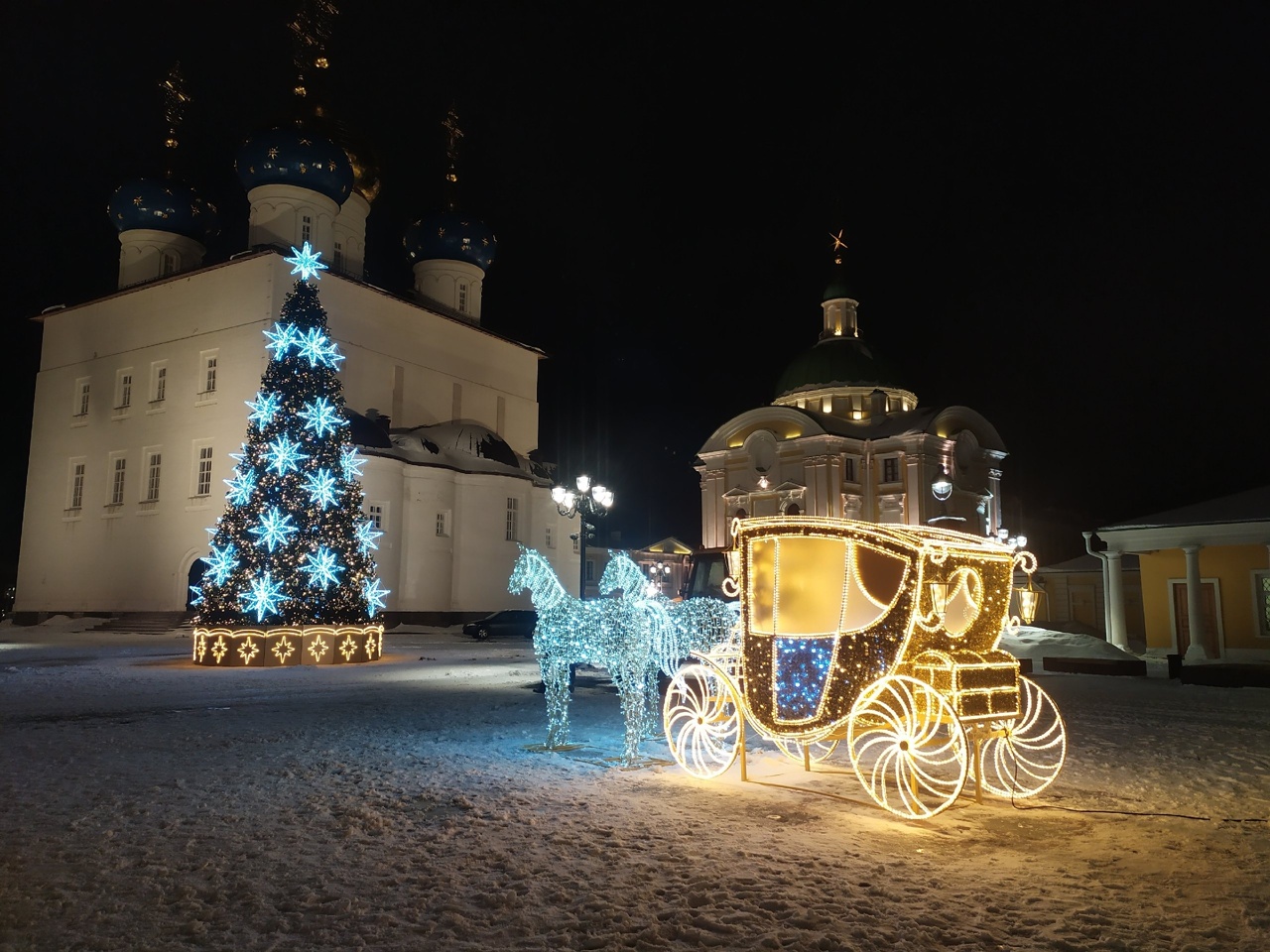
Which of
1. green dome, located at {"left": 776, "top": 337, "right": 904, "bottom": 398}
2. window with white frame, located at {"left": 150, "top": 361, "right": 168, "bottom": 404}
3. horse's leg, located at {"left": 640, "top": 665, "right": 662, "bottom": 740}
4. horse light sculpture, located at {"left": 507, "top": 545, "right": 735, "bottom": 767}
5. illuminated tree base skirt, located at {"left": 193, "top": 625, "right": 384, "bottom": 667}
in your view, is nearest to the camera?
horse light sculpture, located at {"left": 507, "top": 545, "right": 735, "bottom": 767}

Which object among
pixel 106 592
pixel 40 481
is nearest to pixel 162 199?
pixel 40 481

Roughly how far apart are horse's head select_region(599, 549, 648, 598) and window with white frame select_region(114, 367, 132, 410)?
35.8 m

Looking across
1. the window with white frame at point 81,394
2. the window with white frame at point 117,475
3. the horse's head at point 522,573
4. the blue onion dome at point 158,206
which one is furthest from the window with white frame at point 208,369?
the horse's head at point 522,573

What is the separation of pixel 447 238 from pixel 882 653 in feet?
134

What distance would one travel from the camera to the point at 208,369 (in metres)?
36.3

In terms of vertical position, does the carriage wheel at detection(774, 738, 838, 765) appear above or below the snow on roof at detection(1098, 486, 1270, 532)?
below

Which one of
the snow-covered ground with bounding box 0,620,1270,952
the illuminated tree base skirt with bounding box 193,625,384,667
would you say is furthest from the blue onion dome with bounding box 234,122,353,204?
the snow-covered ground with bounding box 0,620,1270,952

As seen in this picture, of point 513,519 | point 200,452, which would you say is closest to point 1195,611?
point 513,519

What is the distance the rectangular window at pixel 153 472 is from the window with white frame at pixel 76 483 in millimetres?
4679

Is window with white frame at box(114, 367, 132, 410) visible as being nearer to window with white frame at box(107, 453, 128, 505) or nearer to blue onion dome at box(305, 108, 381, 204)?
window with white frame at box(107, 453, 128, 505)

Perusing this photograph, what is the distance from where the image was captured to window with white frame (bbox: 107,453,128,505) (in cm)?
3806

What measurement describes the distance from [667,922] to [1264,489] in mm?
23976

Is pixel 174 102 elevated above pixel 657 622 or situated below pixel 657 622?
above

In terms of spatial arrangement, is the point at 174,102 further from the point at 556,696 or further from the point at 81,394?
the point at 556,696
